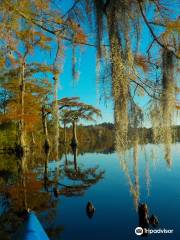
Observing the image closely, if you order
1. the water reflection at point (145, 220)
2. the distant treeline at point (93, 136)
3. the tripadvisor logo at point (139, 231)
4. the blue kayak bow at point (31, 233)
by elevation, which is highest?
the distant treeline at point (93, 136)

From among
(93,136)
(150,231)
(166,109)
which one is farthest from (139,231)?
(93,136)

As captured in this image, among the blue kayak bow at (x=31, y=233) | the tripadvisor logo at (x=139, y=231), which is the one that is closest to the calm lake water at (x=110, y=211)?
the tripadvisor logo at (x=139, y=231)

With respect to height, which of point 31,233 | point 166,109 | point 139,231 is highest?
point 166,109

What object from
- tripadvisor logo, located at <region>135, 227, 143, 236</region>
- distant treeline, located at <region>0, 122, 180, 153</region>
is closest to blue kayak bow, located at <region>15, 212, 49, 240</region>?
distant treeline, located at <region>0, 122, 180, 153</region>

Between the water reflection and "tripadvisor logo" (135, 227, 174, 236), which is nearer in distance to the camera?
"tripadvisor logo" (135, 227, 174, 236)

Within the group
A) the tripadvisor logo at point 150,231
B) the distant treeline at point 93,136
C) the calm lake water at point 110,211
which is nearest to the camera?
the distant treeline at point 93,136

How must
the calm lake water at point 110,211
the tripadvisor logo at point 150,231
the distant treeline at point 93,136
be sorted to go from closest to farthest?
the distant treeline at point 93,136 < the tripadvisor logo at point 150,231 < the calm lake water at point 110,211

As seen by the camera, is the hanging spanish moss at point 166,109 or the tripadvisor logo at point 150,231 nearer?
the hanging spanish moss at point 166,109

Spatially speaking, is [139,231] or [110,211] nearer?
[139,231]

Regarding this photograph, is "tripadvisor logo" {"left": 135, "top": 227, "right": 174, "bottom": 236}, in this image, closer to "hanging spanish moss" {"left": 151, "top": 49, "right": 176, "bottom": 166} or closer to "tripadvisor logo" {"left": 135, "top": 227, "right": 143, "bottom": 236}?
"tripadvisor logo" {"left": 135, "top": 227, "right": 143, "bottom": 236}

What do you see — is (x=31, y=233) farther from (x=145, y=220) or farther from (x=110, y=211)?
(x=110, y=211)

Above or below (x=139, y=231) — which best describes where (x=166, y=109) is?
above

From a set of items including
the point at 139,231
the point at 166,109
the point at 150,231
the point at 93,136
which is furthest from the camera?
the point at 93,136

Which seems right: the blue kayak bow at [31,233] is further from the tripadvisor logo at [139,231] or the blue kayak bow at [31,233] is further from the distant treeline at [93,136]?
the tripadvisor logo at [139,231]
